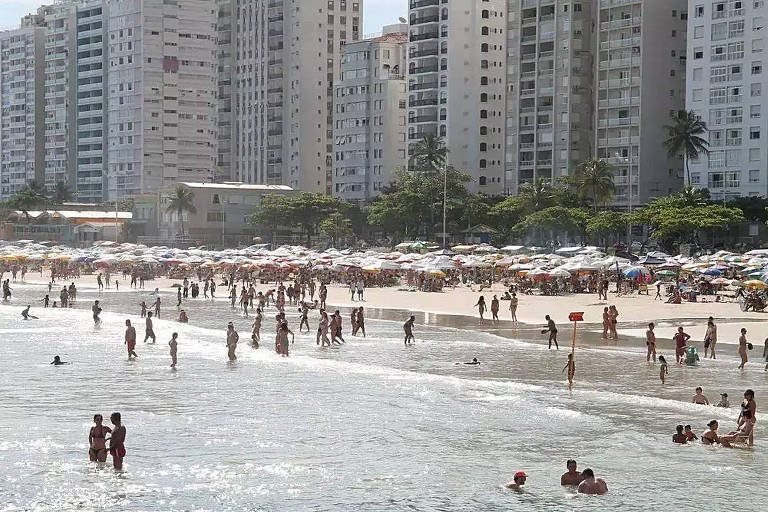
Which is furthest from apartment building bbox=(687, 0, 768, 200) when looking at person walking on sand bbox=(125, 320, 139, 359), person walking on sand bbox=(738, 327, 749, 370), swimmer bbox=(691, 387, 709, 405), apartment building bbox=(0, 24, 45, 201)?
apartment building bbox=(0, 24, 45, 201)

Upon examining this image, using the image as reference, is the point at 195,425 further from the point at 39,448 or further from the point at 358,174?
the point at 358,174

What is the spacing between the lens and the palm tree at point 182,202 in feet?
415

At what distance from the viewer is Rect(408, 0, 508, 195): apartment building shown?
133125 millimetres

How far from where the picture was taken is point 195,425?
27594mm

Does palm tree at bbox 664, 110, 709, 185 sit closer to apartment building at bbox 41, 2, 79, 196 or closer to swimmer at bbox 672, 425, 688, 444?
swimmer at bbox 672, 425, 688, 444

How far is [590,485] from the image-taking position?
2175 centimetres

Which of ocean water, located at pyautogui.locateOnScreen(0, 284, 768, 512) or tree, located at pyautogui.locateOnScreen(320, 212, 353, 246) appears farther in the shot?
tree, located at pyautogui.locateOnScreen(320, 212, 353, 246)

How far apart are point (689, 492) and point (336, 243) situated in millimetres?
97677

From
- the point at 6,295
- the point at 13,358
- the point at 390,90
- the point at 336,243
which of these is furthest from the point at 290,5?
the point at 13,358

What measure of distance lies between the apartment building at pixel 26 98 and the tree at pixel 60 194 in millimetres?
19203

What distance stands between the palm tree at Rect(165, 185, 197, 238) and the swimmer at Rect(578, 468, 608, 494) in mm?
108829

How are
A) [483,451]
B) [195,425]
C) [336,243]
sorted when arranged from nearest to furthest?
[483,451], [195,425], [336,243]

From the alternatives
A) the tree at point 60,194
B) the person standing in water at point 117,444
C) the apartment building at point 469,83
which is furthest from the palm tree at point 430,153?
the person standing in water at point 117,444

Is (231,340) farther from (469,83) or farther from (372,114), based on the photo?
(372,114)
